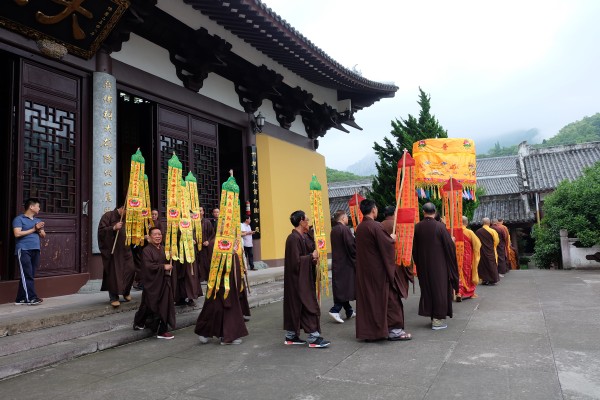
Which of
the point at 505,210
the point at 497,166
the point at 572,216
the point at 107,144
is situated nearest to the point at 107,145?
the point at 107,144

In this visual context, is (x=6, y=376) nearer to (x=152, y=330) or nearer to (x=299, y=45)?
(x=152, y=330)

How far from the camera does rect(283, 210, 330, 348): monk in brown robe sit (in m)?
4.45

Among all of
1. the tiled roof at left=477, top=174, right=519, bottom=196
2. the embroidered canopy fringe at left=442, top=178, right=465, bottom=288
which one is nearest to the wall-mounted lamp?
the embroidered canopy fringe at left=442, top=178, right=465, bottom=288


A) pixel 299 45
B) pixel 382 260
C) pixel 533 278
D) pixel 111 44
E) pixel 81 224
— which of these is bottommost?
pixel 533 278

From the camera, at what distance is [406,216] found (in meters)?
5.15

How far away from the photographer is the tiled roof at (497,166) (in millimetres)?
30758

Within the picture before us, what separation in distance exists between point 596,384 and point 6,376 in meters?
4.57

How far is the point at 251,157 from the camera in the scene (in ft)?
34.4

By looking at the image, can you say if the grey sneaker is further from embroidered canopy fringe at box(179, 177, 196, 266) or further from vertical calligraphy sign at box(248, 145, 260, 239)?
vertical calligraphy sign at box(248, 145, 260, 239)

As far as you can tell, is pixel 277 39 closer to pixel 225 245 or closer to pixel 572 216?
pixel 225 245

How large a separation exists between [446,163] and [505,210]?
477 inches

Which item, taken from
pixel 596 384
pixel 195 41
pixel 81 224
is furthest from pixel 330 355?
pixel 195 41

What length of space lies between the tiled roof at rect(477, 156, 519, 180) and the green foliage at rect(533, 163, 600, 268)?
18.5 meters

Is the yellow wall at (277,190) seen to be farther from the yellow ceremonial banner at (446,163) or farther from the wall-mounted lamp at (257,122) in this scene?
the yellow ceremonial banner at (446,163)
